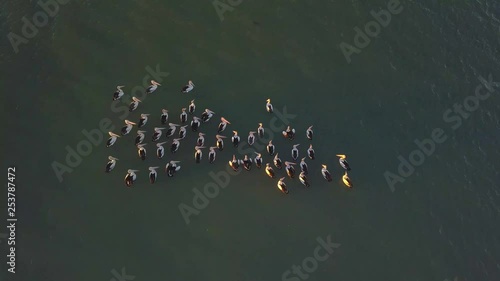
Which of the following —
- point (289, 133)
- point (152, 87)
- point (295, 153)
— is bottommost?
point (152, 87)

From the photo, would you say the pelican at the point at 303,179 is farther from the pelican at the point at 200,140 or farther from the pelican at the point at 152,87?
the pelican at the point at 152,87

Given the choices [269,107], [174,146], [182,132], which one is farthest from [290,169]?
[174,146]

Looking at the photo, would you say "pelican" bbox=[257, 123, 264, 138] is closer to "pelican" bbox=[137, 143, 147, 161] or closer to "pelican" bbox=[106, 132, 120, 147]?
"pelican" bbox=[137, 143, 147, 161]

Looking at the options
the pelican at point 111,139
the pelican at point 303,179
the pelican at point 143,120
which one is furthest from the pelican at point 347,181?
the pelican at point 111,139

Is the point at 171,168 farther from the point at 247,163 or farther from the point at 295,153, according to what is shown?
the point at 295,153

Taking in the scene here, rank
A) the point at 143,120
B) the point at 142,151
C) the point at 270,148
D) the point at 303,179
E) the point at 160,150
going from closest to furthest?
the point at 303,179
the point at 142,151
the point at 160,150
the point at 270,148
the point at 143,120

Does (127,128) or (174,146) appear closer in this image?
(174,146)

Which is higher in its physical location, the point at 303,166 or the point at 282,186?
the point at 303,166

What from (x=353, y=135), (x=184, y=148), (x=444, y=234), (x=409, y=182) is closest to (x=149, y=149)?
(x=184, y=148)

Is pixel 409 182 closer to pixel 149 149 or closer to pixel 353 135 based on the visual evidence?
pixel 353 135
